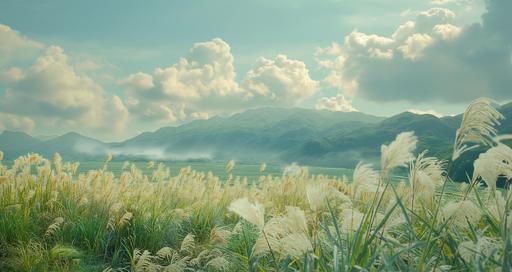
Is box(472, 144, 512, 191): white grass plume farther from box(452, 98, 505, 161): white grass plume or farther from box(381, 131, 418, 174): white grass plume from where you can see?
box(381, 131, 418, 174): white grass plume

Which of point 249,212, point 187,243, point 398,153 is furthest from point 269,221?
point 187,243

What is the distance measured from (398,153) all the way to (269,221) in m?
1.34

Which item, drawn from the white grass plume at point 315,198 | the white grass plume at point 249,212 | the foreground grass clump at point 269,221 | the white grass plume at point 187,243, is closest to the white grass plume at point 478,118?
the foreground grass clump at point 269,221

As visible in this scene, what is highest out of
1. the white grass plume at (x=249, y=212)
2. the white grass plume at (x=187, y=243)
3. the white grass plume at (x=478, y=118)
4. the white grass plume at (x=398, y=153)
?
the white grass plume at (x=478, y=118)

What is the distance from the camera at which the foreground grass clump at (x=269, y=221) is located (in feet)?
12.9

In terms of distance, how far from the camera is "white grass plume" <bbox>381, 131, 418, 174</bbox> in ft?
12.8

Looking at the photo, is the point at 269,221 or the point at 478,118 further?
the point at 269,221

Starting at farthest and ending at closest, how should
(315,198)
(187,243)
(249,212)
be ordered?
1. (187,243)
2. (315,198)
3. (249,212)

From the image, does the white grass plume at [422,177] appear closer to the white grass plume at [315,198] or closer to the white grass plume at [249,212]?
the white grass plume at [315,198]

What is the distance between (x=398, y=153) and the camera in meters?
3.91

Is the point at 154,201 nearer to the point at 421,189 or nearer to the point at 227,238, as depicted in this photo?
the point at 227,238

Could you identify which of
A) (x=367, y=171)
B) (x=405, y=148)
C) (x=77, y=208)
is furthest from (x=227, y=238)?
(x=405, y=148)

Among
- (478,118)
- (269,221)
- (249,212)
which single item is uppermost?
(478,118)

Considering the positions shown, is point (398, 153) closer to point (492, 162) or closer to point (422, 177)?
point (422, 177)
